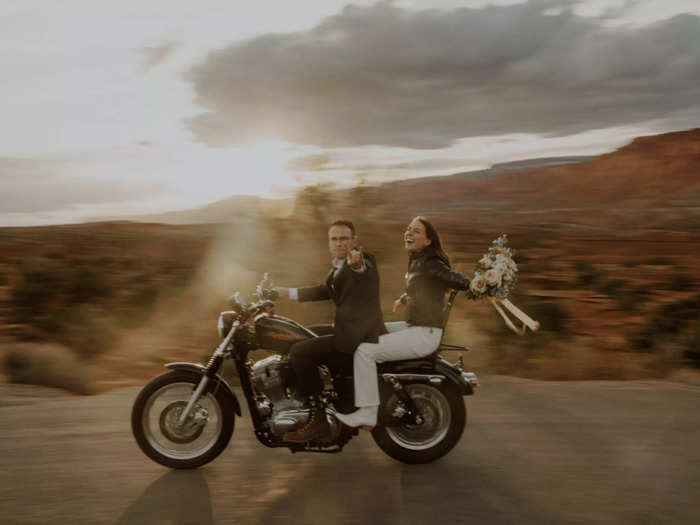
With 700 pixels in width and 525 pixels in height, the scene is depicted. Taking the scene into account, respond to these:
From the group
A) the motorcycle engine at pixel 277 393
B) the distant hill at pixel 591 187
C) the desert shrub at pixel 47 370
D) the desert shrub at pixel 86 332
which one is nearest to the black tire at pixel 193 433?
the motorcycle engine at pixel 277 393

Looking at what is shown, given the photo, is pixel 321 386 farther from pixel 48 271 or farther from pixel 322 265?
pixel 48 271

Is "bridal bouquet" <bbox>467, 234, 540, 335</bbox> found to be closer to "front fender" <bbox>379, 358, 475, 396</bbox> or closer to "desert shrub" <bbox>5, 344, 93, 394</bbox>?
"front fender" <bbox>379, 358, 475, 396</bbox>

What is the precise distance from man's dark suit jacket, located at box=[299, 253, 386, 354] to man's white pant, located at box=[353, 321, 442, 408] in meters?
0.10

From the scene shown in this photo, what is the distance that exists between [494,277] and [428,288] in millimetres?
524

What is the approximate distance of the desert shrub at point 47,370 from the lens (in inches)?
367

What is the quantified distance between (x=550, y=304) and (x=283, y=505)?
10.5m

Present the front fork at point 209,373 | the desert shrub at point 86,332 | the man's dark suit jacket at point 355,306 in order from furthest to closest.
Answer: the desert shrub at point 86,332 → the front fork at point 209,373 → the man's dark suit jacket at point 355,306

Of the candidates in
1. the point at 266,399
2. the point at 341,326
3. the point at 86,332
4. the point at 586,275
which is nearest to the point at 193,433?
the point at 266,399

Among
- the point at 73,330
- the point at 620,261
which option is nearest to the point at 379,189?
the point at 73,330

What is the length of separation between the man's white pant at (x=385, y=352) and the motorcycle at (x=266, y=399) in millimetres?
136

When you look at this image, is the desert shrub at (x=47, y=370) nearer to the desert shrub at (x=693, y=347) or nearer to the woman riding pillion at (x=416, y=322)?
the woman riding pillion at (x=416, y=322)

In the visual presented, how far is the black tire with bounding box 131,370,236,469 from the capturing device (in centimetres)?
542

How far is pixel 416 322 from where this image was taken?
560 centimetres

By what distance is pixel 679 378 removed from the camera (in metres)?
9.55
